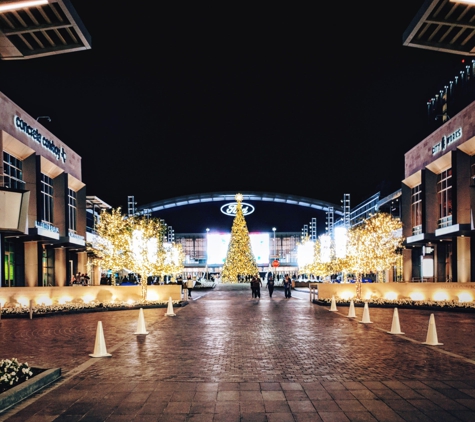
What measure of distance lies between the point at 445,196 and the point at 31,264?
29.1 m

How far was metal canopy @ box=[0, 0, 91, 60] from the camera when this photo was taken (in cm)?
644

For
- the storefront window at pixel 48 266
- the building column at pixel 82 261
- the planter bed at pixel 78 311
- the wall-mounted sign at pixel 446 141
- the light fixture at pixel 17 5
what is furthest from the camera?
the building column at pixel 82 261

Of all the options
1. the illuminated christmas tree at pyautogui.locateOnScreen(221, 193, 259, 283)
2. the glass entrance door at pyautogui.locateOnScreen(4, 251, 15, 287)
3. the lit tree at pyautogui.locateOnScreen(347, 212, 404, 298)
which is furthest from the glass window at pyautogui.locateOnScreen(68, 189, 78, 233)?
the lit tree at pyautogui.locateOnScreen(347, 212, 404, 298)

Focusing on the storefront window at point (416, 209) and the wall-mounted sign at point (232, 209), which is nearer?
the storefront window at point (416, 209)

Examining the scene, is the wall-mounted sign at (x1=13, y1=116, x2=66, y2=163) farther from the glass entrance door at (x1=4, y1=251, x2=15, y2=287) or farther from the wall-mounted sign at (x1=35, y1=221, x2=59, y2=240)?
the glass entrance door at (x1=4, y1=251, x2=15, y2=287)

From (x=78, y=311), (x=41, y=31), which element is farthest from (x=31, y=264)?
(x=41, y=31)

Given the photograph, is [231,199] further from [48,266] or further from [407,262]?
[48,266]

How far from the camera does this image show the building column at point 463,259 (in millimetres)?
33938

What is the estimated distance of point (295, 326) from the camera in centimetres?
1680

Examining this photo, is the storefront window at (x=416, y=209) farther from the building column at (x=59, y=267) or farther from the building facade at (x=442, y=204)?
the building column at (x=59, y=267)

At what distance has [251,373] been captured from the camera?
924 centimetres

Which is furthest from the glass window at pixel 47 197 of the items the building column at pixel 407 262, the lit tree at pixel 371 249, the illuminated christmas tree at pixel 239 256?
the building column at pixel 407 262

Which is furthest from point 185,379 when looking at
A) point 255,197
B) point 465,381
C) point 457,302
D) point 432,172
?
point 255,197

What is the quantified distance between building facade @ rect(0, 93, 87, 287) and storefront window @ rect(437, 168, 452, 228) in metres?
26.9
